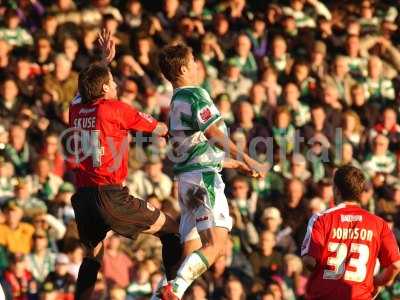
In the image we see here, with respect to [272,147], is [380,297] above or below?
below

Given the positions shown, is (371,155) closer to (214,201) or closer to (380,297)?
(380,297)

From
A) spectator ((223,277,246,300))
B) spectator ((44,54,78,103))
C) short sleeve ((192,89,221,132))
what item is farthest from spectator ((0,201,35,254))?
short sleeve ((192,89,221,132))

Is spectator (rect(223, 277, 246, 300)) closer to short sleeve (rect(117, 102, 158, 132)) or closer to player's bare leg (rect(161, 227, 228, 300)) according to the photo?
player's bare leg (rect(161, 227, 228, 300))

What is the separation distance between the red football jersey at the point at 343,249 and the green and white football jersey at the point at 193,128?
41.9 inches

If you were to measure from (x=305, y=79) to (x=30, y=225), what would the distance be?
5.54m

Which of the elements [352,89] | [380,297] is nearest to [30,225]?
[380,297]

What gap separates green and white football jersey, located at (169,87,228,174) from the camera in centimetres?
1166

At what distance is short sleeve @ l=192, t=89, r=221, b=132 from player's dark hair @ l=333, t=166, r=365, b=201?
1119 mm

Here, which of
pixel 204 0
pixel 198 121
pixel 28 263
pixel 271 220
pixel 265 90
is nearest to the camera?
pixel 198 121

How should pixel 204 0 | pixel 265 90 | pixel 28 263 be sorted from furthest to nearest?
1. pixel 204 0
2. pixel 265 90
3. pixel 28 263

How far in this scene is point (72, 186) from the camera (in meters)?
17.5

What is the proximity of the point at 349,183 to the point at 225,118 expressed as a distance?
7720 mm

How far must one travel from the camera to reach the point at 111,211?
1190 cm

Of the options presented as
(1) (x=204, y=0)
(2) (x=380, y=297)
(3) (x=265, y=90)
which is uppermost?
(1) (x=204, y=0)
